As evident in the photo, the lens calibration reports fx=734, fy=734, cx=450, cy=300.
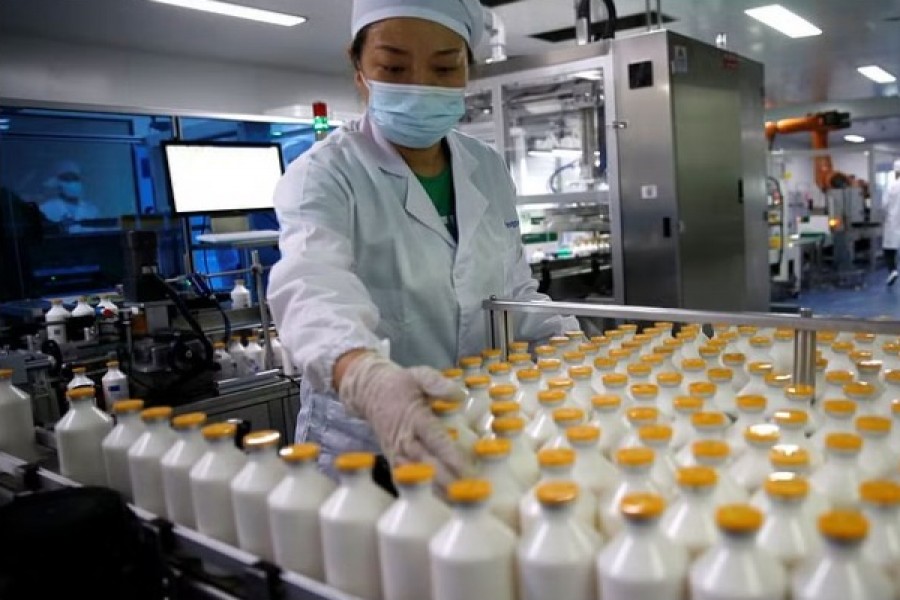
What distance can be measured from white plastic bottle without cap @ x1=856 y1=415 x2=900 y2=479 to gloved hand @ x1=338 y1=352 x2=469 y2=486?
19.0 inches

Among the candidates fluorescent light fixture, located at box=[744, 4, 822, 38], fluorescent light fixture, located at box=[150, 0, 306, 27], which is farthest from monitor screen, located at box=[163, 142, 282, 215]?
fluorescent light fixture, located at box=[744, 4, 822, 38]

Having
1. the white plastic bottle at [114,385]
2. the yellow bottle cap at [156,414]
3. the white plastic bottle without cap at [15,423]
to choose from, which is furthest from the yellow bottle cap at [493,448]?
the white plastic bottle at [114,385]

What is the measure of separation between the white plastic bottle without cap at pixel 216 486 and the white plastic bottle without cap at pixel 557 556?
45cm

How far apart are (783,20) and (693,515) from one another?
6412mm

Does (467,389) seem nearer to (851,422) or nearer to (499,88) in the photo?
(851,422)

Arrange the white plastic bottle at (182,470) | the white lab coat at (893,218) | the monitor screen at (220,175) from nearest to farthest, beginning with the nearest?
the white plastic bottle at (182,470), the monitor screen at (220,175), the white lab coat at (893,218)

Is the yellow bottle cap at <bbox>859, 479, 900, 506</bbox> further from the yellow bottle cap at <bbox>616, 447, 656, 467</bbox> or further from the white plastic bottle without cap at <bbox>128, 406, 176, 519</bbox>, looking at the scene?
the white plastic bottle without cap at <bbox>128, 406, 176, 519</bbox>

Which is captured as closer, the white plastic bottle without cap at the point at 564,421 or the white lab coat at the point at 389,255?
the white plastic bottle without cap at the point at 564,421

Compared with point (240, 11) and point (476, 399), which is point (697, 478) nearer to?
point (476, 399)

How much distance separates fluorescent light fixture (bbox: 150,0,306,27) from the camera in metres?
4.82

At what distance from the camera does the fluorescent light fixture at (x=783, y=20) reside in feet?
18.7

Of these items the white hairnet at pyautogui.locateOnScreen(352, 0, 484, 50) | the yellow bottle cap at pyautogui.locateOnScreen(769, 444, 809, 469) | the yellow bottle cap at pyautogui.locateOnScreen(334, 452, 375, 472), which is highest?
the white hairnet at pyautogui.locateOnScreen(352, 0, 484, 50)

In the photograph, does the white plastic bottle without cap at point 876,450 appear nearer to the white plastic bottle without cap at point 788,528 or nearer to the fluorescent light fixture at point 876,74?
the white plastic bottle without cap at point 788,528

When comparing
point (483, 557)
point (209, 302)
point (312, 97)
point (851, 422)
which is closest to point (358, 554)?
point (483, 557)
